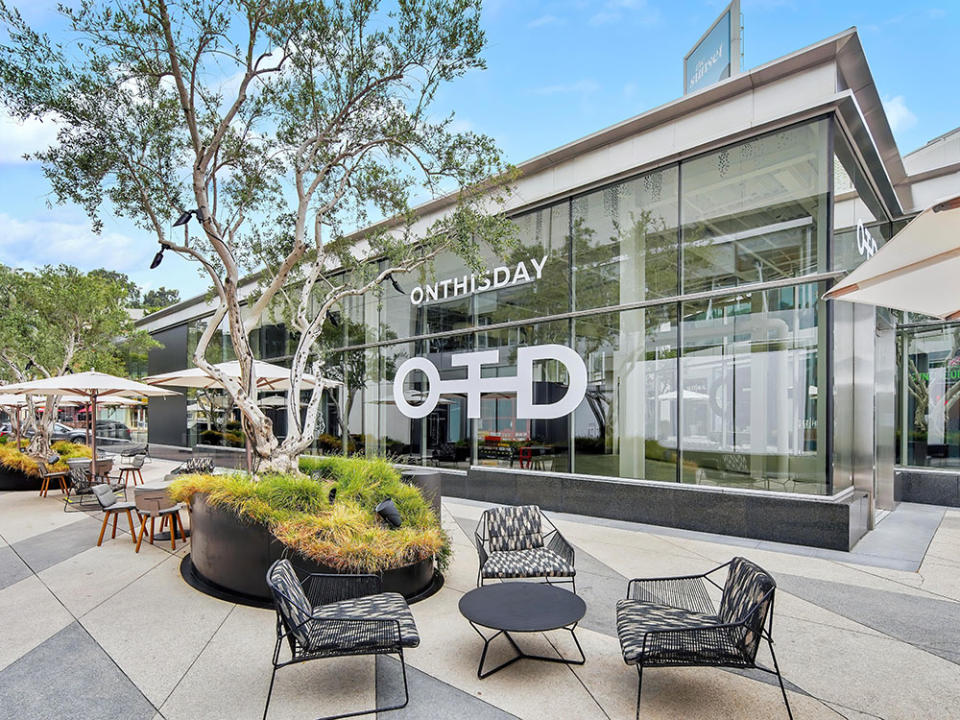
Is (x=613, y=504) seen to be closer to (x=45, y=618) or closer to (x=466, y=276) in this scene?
(x=466, y=276)

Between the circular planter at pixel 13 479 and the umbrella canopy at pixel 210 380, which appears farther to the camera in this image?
Answer: the circular planter at pixel 13 479

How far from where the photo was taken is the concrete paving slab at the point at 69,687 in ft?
11.7

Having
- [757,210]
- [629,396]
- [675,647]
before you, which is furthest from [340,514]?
[757,210]

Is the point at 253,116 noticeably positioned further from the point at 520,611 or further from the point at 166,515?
the point at 520,611

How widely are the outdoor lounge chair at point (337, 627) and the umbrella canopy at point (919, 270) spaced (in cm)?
395

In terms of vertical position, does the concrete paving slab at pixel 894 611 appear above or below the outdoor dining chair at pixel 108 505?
below

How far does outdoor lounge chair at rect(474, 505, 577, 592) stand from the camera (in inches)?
213

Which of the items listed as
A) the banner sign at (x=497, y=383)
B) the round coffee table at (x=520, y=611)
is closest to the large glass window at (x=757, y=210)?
the banner sign at (x=497, y=383)

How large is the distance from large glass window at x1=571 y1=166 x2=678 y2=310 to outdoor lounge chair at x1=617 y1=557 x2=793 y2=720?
6.73m

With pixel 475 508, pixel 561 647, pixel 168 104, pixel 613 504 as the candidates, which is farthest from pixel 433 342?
pixel 561 647

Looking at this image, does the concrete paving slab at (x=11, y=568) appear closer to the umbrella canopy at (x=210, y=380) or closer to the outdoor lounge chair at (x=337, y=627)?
the umbrella canopy at (x=210, y=380)

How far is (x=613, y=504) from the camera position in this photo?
10.0 meters

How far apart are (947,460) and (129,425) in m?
38.7

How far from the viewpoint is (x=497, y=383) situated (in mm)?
12148
